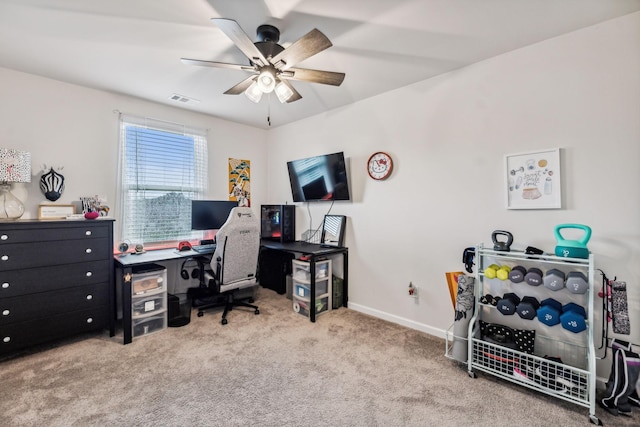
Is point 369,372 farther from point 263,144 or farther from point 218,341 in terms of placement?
point 263,144

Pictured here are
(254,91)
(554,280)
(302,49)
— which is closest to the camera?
(302,49)

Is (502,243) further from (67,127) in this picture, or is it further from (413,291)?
(67,127)

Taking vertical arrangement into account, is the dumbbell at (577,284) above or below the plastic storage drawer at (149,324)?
above

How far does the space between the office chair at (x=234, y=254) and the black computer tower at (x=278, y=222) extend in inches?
37.3

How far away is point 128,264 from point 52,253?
57 cm

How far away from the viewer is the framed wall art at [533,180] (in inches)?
82.6

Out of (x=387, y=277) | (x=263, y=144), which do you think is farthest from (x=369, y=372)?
(x=263, y=144)

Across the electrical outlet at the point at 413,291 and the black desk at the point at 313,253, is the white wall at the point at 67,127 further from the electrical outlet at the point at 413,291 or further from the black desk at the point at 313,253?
the electrical outlet at the point at 413,291

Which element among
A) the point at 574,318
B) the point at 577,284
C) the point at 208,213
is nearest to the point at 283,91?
the point at 208,213

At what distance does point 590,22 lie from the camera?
6.30ft

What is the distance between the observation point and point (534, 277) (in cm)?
198

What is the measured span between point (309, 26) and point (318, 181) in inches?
75.7

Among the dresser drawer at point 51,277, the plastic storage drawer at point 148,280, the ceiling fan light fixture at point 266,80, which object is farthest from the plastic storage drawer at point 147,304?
the ceiling fan light fixture at point 266,80

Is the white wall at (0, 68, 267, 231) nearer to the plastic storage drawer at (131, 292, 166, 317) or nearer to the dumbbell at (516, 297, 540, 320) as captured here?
the plastic storage drawer at (131, 292, 166, 317)
